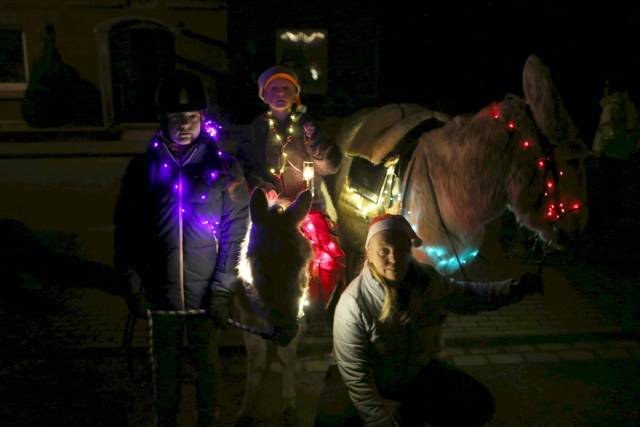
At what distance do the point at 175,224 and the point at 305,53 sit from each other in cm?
1047

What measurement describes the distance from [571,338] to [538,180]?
A: 103 inches

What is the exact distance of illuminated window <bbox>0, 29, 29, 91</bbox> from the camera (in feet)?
43.4

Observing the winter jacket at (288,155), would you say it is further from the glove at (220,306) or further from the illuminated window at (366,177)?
the glove at (220,306)

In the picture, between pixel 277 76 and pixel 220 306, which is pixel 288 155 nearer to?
pixel 277 76

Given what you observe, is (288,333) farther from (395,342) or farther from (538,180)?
(538,180)

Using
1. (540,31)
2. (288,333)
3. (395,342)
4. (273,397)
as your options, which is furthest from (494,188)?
(540,31)

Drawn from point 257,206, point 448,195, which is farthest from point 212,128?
point 448,195

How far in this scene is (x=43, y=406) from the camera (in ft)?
13.7

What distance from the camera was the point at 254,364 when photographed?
3.77 metres

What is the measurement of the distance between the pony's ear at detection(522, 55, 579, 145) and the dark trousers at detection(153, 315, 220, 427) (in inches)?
98.7

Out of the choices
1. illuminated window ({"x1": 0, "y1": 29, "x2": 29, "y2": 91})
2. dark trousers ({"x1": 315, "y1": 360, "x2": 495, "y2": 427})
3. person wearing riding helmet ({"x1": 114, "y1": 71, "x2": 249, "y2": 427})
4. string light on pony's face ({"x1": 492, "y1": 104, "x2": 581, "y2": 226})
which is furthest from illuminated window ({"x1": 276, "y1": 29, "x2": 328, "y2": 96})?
dark trousers ({"x1": 315, "y1": 360, "x2": 495, "y2": 427})

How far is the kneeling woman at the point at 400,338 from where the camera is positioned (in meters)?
2.92

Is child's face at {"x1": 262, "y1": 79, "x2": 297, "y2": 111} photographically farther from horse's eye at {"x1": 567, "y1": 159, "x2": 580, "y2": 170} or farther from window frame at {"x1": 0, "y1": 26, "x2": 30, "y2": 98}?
window frame at {"x1": 0, "y1": 26, "x2": 30, "y2": 98}

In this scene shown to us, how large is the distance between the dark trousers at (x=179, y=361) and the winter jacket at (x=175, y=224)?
116 mm
